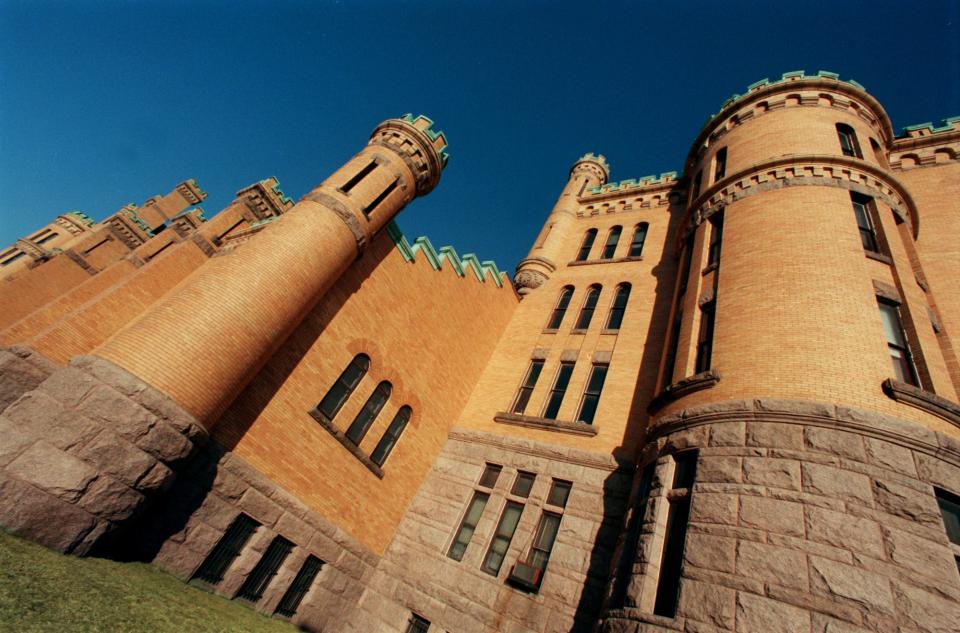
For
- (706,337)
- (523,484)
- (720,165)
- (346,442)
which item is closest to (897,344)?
(706,337)

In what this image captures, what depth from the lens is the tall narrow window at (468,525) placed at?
41.5ft

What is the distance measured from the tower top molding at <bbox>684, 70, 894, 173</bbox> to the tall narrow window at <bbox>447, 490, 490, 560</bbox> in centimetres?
1608

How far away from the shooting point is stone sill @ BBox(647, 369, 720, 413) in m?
9.78

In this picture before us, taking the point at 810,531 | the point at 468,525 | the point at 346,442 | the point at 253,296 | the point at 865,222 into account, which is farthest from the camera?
the point at 468,525

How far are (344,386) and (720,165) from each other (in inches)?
578

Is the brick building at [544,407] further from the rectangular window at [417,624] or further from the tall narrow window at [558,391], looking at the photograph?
the tall narrow window at [558,391]

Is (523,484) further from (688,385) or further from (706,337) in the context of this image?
(706,337)

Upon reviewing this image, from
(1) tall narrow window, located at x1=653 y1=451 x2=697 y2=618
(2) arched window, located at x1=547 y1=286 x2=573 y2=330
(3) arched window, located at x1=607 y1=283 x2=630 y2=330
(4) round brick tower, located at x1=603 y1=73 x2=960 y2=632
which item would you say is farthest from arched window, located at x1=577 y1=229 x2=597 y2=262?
(1) tall narrow window, located at x1=653 y1=451 x2=697 y2=618

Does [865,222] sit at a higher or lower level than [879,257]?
higher

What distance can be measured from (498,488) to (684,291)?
7.86 meters

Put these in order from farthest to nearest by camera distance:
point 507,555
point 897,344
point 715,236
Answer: point 715,236 < point 507,555 < point 897,344

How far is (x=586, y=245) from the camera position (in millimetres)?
21984

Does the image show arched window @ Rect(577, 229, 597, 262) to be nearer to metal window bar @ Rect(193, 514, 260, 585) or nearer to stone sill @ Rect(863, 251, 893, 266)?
stone sill @ Rect(863, 251, 893, 266)

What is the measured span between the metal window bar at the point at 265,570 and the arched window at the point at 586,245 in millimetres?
15612
